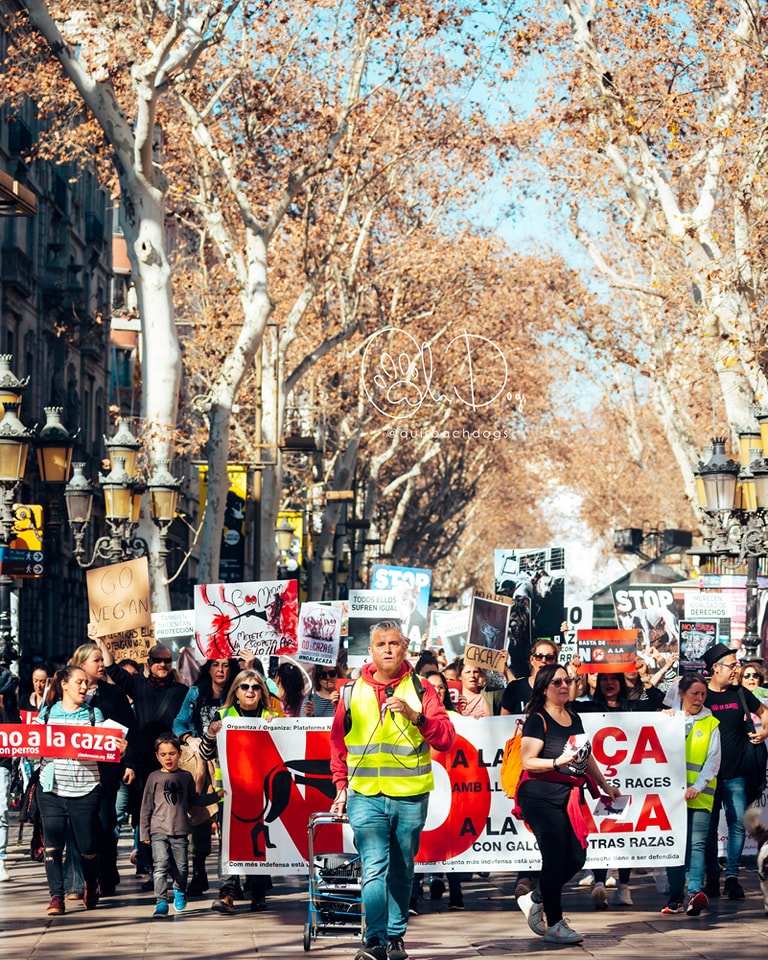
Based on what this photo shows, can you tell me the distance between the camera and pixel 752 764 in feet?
42.0

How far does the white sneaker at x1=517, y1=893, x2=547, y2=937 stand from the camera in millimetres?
10289

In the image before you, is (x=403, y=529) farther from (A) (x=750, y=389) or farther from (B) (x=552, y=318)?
(A) (x=750, y=389)

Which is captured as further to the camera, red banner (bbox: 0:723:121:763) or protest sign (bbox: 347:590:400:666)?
protest sign (bbox: 347:590:400:666)

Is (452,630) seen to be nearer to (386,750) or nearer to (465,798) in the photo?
(465,798)

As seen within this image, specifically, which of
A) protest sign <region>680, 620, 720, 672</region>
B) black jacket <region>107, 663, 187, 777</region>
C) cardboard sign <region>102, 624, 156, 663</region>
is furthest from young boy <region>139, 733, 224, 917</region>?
protest sign <region>680, 620, 720, 672</region>

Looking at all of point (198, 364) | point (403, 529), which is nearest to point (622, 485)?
point (403, 529)

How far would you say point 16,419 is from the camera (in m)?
16.9

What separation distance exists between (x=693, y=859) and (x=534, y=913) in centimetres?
166

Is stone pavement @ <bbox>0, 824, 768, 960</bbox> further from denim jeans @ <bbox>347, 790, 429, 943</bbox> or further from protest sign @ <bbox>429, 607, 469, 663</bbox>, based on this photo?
protest sign @ <bbox>429, 607, 469, 663</bbox>

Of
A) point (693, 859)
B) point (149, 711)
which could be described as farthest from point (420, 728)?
point (149, 711)

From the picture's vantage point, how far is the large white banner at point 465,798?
460 inches

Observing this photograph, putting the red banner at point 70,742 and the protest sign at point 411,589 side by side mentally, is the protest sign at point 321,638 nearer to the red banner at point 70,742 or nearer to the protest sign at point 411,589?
the protest sign at point 411,589

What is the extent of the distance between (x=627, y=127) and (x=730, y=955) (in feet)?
45.8

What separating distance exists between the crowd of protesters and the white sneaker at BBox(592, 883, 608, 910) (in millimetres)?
12
